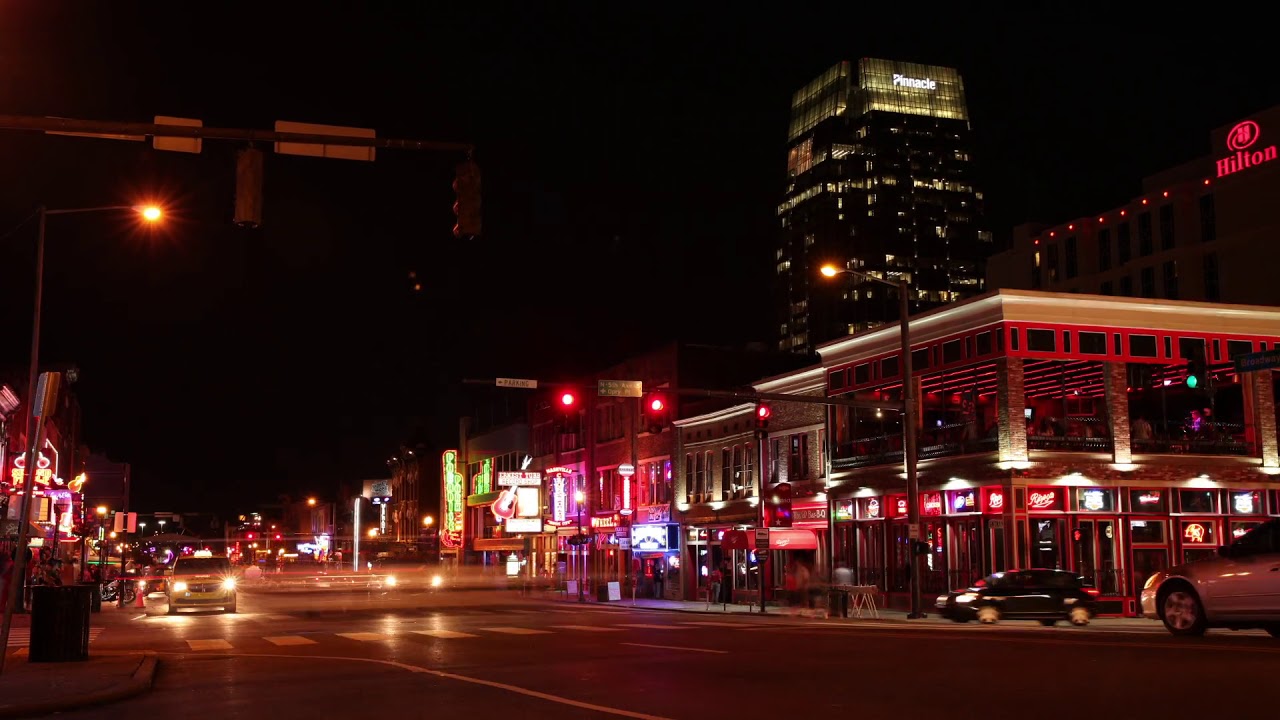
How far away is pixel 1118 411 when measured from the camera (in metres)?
36.1

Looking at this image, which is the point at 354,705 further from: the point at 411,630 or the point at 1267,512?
the point at 1267,512

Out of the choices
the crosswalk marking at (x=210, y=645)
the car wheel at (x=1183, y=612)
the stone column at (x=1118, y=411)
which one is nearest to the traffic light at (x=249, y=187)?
the crosswalk marking at (x=210, y=645)

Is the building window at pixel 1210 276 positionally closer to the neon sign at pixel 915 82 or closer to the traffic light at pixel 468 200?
the traffic light at pixel 468 200

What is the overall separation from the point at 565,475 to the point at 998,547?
36.7m

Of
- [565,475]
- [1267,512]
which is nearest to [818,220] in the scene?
[565,475]

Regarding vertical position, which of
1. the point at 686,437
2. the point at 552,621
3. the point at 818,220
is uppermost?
the point at 818,220

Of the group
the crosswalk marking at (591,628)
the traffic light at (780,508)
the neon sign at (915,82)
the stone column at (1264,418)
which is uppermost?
the neon sign at (915,82)

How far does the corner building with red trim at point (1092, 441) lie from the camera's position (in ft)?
116

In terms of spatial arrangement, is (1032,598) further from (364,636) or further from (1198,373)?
(364,636)

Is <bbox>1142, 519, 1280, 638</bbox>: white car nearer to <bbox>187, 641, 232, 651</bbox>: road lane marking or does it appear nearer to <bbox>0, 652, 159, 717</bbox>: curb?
<bbox>0, 652, 159, 717</bbox>: curb

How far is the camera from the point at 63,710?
13.6 m

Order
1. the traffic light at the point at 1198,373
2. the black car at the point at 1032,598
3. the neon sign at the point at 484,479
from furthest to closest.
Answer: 1. the neon sign at the point at 484,479
2. the black car at the point at 1032,598
3. the traffic light at the point at 1198,373

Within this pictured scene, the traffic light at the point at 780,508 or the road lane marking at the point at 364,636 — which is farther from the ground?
the traffic light at the point at 780,508

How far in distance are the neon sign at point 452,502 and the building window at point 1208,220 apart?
5387 centimetres
